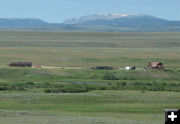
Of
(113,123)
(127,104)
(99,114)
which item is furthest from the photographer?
(127,104)

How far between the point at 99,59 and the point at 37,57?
13.4m

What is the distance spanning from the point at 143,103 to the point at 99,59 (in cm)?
6293

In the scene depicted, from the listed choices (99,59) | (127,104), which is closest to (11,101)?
(127,104)

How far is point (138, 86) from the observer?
65.8 m

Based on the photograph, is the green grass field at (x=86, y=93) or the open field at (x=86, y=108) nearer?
the open field at (x=86, y=108)

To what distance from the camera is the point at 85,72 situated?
3219 inches

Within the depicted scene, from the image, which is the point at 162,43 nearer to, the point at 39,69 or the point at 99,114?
the point at 39,69

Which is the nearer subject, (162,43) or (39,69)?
(39,69)

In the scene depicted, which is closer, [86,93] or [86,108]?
[86,108]

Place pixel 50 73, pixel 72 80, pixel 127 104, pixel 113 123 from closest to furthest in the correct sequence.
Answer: pixel 113 123
pixel 127 104
pixel 72 80
pixel 50 73

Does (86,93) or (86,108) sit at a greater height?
(86,93)

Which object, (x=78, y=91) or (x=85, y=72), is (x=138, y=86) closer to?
(x=78, y=91)

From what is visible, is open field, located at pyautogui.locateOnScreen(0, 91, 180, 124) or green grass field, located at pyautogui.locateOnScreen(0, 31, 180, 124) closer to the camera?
open field, located at pyautogui.locateOnScreen(0, 91, 180, 124)

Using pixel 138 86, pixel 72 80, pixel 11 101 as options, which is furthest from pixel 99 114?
pixel 72 80
